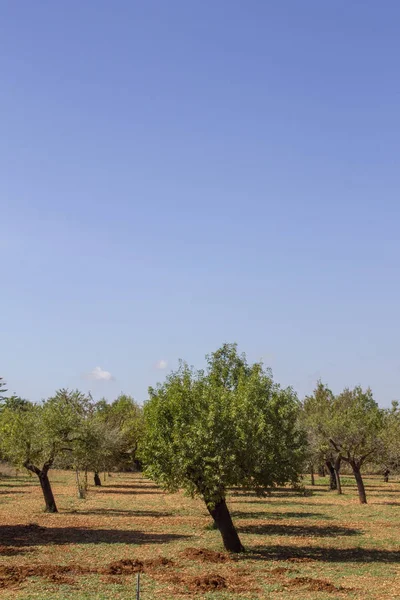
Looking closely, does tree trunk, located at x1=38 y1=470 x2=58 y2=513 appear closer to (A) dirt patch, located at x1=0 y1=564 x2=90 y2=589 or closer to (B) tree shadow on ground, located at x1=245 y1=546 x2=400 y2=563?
(B) tree shadow on ground, located at x1=245 y1=546 x2=400 y2=563

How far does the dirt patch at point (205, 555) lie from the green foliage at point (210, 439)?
2254mm

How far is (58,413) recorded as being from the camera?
149ft

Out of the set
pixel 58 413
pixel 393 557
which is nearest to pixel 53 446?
pixel 58 413

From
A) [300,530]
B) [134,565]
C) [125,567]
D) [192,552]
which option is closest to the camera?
[125,567]

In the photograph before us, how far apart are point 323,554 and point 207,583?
9.57m

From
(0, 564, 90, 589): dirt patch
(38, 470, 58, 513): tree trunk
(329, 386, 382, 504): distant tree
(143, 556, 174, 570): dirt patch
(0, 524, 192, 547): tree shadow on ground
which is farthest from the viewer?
(329, 386, 382, 504): distant tree

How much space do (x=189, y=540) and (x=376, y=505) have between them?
2718cm

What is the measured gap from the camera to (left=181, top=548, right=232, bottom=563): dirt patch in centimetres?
2630

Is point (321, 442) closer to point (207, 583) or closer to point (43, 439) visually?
point (43, 439)

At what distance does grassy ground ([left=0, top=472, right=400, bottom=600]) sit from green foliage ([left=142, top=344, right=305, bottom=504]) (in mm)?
3366

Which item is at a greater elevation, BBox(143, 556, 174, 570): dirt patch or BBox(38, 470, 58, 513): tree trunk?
BBox(38, 470, 58, 513): tree trunk

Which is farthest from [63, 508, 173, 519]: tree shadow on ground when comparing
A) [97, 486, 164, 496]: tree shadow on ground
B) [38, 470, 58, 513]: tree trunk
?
[97, 486, 164, 496]: tree shadow on ground

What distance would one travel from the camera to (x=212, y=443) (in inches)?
1051

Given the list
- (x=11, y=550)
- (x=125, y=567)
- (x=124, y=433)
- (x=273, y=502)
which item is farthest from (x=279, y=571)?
(x=124, y=433)
